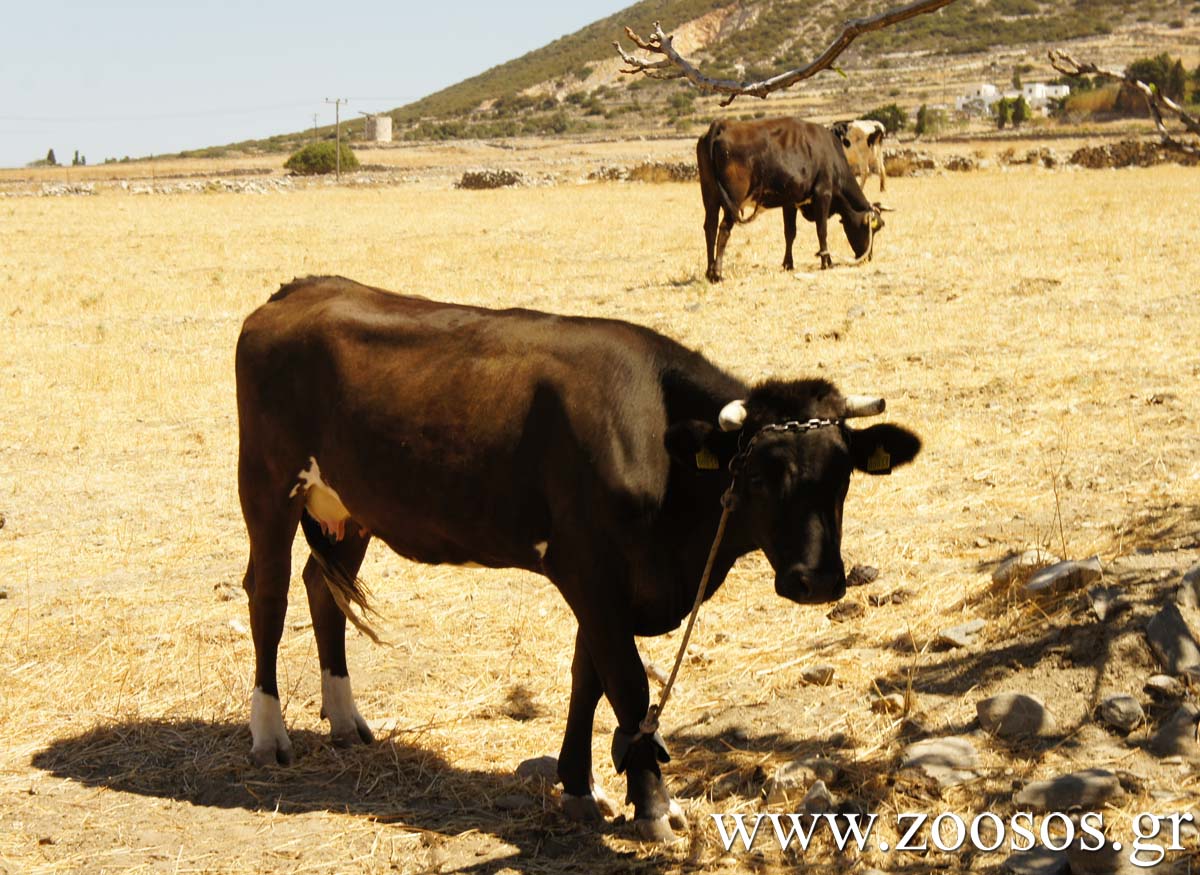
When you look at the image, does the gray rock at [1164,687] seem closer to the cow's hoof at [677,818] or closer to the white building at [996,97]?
the cow's hoof at [677,818]

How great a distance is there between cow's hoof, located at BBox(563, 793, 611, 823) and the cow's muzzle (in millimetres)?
1296

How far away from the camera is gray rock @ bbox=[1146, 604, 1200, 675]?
239 inches

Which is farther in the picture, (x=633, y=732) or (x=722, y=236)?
(x=722, y=236)

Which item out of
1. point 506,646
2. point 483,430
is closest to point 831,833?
point 483,430

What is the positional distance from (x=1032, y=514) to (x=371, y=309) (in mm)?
4614

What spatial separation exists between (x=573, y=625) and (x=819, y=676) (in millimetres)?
1685

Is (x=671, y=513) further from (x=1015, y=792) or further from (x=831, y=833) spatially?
(x=1015, y=792)

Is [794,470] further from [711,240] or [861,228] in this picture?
[861,228]

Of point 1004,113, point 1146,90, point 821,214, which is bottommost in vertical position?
point 821,214

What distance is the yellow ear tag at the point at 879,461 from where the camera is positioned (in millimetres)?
5391

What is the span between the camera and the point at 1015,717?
5.98m

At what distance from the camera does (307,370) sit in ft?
21.1

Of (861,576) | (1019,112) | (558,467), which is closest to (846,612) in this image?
(861,576)

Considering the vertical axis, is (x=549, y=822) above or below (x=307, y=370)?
below
